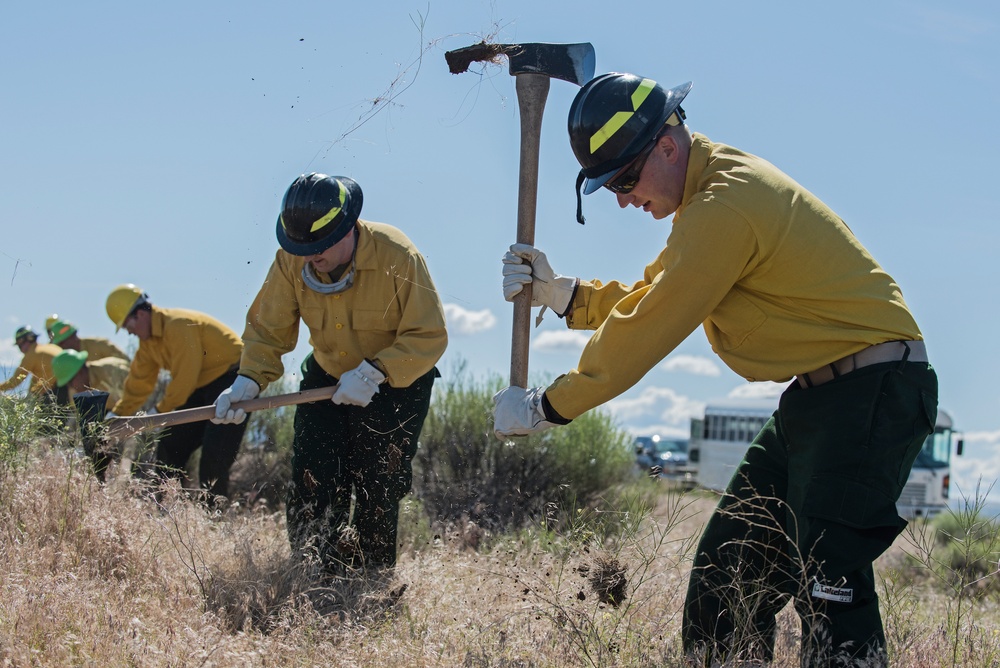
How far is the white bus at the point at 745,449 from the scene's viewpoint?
17.9 meters

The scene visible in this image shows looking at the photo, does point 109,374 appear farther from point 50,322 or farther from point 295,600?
point 295,600

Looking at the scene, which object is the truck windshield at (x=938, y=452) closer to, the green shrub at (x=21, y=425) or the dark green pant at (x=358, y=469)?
the dark green pant at (x=358, y=469)

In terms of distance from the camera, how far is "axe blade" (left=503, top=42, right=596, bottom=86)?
4031 millimetres

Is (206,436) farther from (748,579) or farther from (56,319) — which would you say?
(56,319)

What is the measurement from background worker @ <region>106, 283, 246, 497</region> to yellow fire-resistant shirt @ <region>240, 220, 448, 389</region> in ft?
5.88

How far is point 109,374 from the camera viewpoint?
384 inches

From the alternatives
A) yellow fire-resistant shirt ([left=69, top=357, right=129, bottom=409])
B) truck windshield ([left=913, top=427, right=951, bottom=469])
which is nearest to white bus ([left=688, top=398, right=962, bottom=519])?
truck windshield ([left=913, top=427, right=951, bottom=469])

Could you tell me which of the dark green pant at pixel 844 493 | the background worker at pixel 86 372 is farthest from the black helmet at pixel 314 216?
the background worker at pixel 86 372

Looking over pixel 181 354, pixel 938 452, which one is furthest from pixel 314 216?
pixel 938 452

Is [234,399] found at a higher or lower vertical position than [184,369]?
lower

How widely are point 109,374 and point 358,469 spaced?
6007 mm

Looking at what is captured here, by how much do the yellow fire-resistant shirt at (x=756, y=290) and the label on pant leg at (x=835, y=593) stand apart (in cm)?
62

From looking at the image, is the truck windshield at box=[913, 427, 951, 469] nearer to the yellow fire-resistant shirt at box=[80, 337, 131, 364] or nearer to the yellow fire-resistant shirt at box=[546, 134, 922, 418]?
the yellow fire-resistant shirt at box=[80, 337, 131, 364]

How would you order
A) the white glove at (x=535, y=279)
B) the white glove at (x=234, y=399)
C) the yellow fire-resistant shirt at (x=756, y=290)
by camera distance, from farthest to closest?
1. the white glove at (x=234, y=399)
2. the white glove at (x=535, y=279)
3. the yellow fire-resistant shirt at (x=756, y=290)
